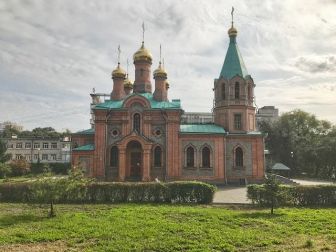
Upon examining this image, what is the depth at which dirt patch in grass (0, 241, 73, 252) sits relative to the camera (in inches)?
411

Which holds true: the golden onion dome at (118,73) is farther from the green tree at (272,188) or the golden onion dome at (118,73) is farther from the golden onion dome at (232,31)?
the green tree at (272,188)

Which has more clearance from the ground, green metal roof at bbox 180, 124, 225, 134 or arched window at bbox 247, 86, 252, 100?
arched window at bbox 247, 86, 252, 100

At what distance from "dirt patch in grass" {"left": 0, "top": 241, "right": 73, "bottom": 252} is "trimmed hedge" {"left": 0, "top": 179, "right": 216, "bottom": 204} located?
8572mm

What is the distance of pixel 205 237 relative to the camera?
11.6 m

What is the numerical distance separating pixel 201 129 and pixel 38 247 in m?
24.4

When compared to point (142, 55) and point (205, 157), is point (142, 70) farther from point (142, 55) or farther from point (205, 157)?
point (205, 157)

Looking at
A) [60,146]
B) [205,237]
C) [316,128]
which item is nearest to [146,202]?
[205,237]

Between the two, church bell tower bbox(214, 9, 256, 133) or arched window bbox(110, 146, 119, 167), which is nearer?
arched window bbox(110, 146, 119, 167)

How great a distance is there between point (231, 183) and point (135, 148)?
9.78 m

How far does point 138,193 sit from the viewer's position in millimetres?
19781

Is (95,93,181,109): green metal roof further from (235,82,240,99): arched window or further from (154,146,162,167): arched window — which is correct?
(235,82,240,99): arched window

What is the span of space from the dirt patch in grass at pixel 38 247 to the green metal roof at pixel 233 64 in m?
27.4

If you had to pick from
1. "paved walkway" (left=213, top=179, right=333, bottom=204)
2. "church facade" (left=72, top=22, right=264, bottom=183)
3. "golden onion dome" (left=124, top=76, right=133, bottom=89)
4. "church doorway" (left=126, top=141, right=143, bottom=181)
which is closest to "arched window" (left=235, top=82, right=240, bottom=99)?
"church facade" (left=72, top=22, right=264, bottom=183)

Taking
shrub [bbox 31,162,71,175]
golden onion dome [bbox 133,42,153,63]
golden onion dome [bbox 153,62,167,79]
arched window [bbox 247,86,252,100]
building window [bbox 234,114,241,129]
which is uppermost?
golden onion dome [bbox 133,42,153,63]
